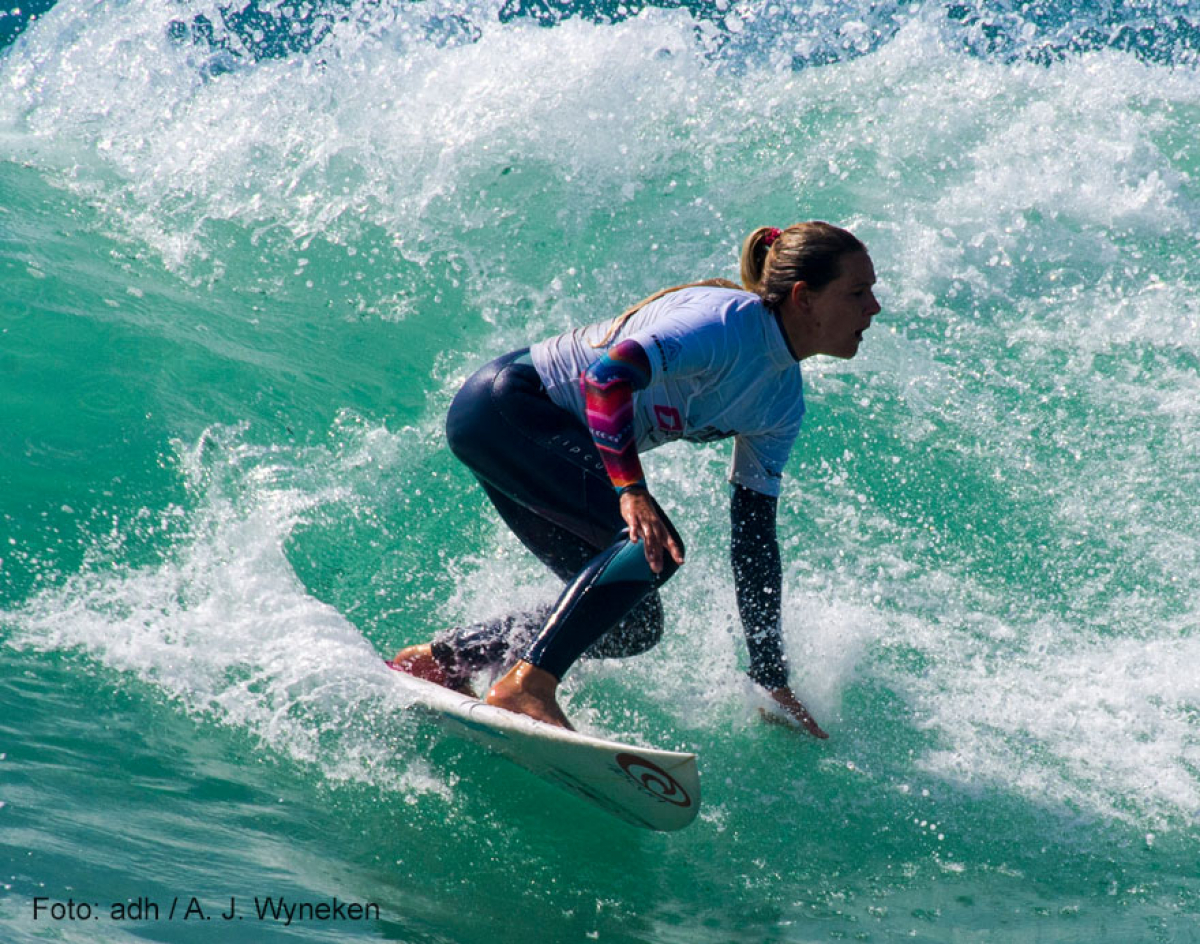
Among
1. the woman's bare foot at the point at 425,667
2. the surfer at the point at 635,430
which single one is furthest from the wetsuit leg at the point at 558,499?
the woman's bare foot at the point at 425,667

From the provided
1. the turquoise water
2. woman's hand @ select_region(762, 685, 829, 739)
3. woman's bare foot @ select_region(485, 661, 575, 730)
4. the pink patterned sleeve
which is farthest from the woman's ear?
the turquoise water

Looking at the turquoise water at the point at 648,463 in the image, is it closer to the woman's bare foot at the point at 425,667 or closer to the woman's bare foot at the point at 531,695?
the woman's bare foot at the point at 425,667

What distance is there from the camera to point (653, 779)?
9.46 ft

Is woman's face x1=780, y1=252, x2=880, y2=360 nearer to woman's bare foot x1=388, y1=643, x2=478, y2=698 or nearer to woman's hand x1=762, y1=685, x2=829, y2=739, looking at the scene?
woman's hand x1=762, y1=685, x2=829, y2=739

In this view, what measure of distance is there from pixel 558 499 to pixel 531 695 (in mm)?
599

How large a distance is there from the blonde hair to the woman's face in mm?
22

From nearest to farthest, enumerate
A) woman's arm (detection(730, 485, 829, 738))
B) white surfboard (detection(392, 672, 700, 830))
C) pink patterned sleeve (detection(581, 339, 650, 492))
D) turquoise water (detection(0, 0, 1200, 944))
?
white surfboard (detection(392, 672, 700, 830))
pink patterned sleeve (detection(581, 339, 650, 492))
turquoise water (detection(0, 0, 1200, 944))
woman's arm (detection(730, 485, 829, 738))

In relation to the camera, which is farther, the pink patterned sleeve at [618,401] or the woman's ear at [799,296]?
the woman's ear at [799,296]

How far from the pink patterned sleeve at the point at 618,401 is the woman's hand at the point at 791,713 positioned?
1.23 m

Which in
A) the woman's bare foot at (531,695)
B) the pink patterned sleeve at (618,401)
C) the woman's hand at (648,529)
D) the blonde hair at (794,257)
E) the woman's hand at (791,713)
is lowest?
the woman's bare foot at (531,695)

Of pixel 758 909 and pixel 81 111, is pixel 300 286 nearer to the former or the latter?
pixel 81 111

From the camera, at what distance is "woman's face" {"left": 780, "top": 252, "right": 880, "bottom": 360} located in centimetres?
309

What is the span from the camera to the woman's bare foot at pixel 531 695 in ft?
10.2

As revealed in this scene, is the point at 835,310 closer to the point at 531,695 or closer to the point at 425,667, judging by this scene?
the point at 531,695
